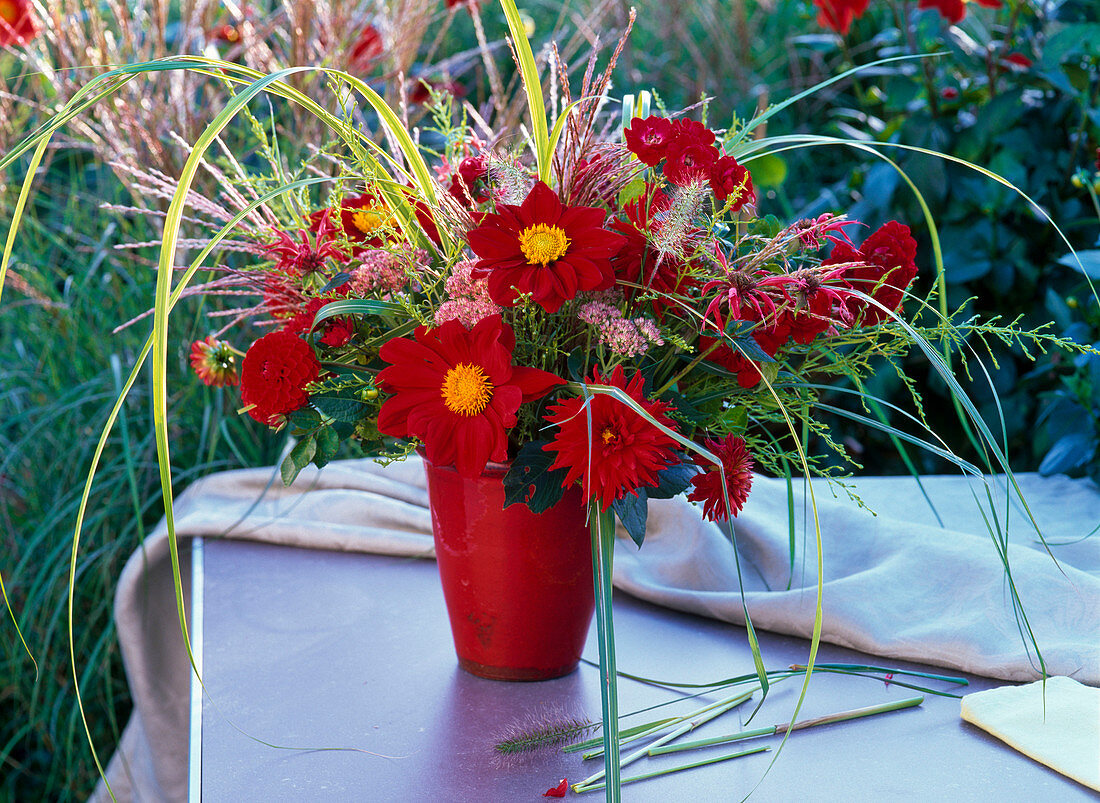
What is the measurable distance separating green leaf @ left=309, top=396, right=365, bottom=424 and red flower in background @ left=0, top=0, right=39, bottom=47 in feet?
3.38

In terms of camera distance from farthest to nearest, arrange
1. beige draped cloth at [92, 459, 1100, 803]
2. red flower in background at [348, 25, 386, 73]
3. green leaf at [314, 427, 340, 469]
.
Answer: red flower in background at [348, 25, 386, 73]
beige draped cloth at [92, 459, 1100, 803]
green leaf at [314, 427, 340, 469]

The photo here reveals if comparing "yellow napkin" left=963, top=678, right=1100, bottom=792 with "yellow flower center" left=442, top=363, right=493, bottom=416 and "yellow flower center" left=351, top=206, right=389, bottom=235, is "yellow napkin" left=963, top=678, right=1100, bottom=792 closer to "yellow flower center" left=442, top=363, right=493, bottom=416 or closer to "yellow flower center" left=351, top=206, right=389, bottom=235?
"yellow flower center" left=442, top=363, right=493, bottom=416

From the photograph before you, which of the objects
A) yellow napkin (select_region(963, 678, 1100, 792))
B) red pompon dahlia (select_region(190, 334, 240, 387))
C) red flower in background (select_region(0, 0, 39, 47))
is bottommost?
yellow napkin (select_region(963, 678, 1100, 792))

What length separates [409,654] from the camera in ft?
2.41

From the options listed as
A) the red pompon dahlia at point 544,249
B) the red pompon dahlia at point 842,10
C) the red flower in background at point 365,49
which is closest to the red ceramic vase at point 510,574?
the red pompon dahlia at point 544,249

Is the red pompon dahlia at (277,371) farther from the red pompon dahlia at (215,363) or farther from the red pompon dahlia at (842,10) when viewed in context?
the red pompon dahlia at (842,10)

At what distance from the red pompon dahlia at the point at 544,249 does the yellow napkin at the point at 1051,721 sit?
39cm

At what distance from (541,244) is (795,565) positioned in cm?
46

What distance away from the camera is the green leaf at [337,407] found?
22.7 inches

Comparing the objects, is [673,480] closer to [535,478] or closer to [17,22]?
[535,478]

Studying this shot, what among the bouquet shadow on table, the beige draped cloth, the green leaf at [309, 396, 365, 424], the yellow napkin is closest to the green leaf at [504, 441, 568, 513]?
the bouquet shadow on table

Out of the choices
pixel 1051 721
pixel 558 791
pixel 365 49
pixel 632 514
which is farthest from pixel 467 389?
pixel 365 49

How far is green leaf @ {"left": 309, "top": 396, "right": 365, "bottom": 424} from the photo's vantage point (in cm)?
58

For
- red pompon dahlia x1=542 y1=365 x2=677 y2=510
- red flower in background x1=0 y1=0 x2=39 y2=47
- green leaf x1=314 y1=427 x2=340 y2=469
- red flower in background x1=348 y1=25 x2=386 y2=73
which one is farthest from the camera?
red flower in background x1=348 y1=25 x2=386 y2=73
